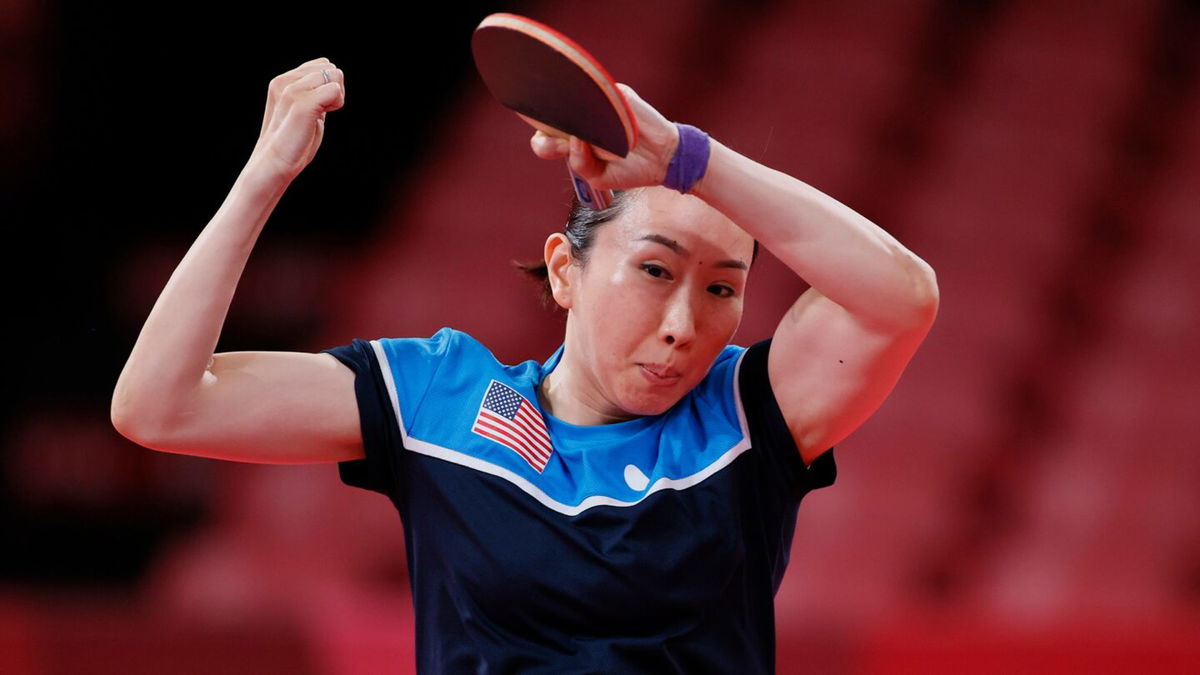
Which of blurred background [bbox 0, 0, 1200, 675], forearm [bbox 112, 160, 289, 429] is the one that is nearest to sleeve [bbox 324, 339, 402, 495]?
forearm [bbox 112, 160, 289, 429]

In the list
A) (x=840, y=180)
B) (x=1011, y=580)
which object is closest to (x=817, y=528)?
(x=1011, y=580)

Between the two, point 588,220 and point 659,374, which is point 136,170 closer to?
point 588,220

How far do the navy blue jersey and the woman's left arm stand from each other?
3.1 inches

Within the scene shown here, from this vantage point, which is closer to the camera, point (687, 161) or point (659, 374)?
point (687, 161)

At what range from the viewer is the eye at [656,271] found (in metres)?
1.35

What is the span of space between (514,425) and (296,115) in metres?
0.41

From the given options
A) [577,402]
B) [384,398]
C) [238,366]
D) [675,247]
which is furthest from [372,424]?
[675,247]

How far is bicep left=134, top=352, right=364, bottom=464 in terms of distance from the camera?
4.21ft

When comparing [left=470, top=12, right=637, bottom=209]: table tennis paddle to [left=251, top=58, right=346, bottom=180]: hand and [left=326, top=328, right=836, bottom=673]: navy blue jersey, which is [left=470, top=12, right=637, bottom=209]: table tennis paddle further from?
[left=326, top=328, right=836, bottom=673]: navy blue jersey

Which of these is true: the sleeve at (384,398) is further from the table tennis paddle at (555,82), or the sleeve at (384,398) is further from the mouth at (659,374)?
the table tennis paddle at (555,82)

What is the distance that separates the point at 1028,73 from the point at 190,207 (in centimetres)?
250

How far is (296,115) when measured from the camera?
1.28 metres

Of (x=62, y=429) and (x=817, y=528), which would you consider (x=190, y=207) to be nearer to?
(x=62, y=429)

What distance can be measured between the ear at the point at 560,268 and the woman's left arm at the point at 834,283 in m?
0.29
